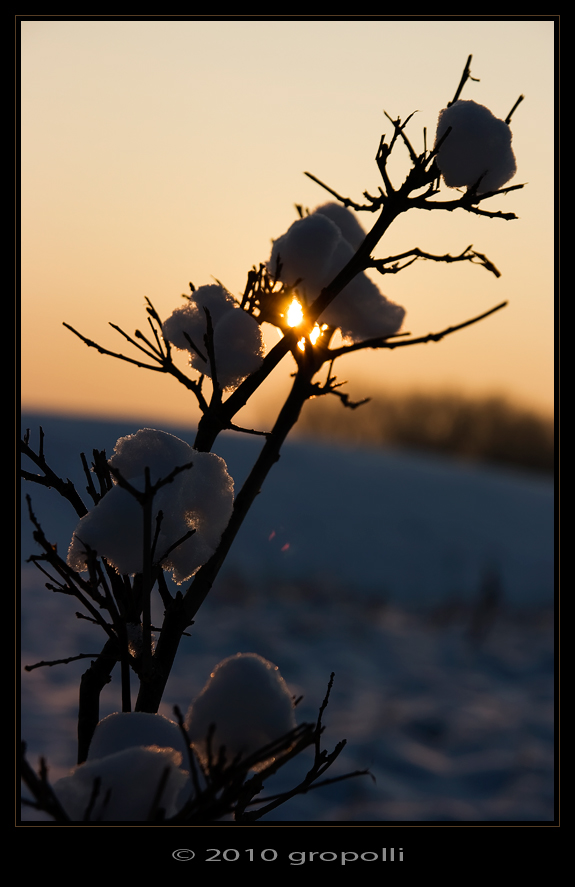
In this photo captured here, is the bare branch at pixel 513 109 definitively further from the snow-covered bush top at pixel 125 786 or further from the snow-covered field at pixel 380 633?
the snow-covered field at pixel 380 633

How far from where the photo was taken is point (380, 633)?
11.1 metres

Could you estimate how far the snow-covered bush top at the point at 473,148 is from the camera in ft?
6.23

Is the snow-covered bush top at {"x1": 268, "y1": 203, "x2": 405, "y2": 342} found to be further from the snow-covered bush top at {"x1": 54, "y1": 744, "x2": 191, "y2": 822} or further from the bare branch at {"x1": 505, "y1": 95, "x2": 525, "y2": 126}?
the snow-covered bush top at {"x1": 54, "y1": 744, "x2": 191, "y2": 822}

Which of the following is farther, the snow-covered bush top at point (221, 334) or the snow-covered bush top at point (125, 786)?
the snow-covered bush top at point (221, 334)

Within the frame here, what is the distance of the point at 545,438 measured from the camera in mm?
31906

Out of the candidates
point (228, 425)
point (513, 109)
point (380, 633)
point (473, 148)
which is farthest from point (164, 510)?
point (380, 633)

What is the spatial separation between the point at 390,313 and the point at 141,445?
3.15ft

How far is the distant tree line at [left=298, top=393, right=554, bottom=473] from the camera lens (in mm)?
31203

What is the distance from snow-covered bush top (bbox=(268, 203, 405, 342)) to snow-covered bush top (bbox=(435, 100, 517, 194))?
1.29 ft

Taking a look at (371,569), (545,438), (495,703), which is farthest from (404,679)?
(545,438)

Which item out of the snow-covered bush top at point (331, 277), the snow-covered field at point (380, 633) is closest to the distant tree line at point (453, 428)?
the snow-covered field at point (380, 633)

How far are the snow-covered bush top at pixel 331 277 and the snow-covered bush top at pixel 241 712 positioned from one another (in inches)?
44.9

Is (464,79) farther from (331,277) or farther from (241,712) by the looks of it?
(241,712)
